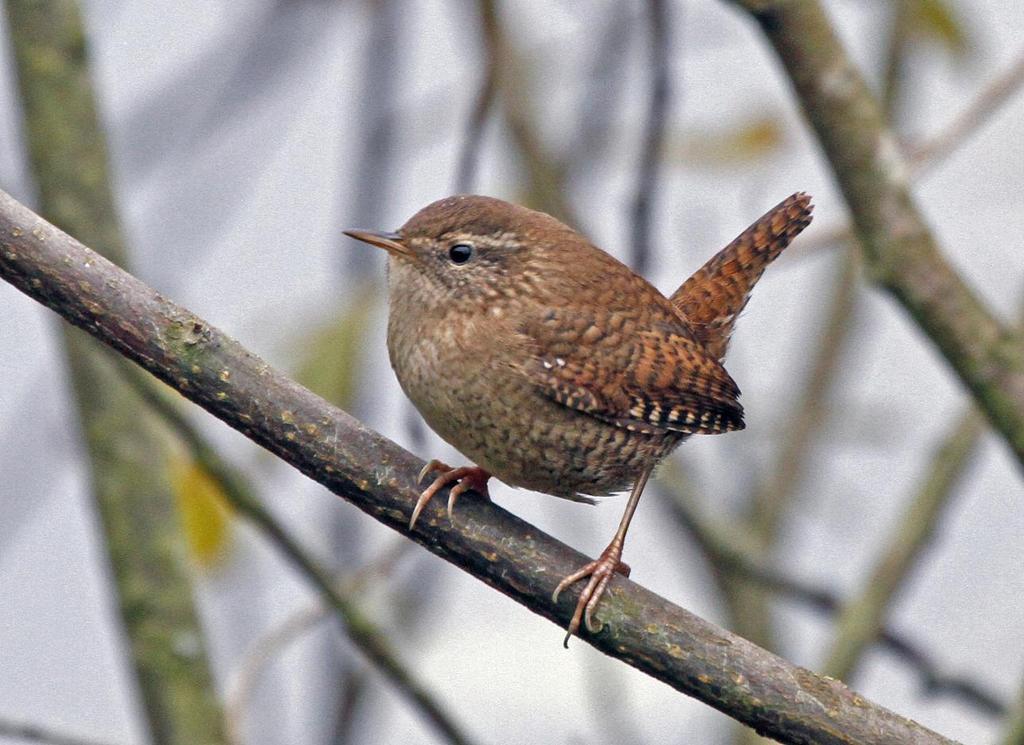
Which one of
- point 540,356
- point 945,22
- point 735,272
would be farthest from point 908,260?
point 945,22

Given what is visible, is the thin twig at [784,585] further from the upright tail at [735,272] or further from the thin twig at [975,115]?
the thin twig at [975,115]

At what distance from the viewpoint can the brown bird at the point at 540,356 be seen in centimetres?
256

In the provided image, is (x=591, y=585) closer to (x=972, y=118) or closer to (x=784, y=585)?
(x=784, y=585)

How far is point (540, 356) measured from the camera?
262cm

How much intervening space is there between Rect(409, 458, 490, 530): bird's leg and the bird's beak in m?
0.50

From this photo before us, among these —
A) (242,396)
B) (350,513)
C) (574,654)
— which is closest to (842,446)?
(574,654)

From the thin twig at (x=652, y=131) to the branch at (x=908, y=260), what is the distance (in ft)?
1.04

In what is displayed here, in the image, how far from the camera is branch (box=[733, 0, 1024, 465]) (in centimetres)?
277

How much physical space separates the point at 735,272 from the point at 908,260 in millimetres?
383

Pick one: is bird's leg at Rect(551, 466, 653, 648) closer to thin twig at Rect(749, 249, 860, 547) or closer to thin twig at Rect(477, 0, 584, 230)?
thin twig at Rect(477, 0, 584, 230)

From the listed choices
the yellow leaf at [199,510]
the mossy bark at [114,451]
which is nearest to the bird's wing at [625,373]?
the mossy bark at [114,451]

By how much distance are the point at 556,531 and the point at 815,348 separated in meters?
0.97

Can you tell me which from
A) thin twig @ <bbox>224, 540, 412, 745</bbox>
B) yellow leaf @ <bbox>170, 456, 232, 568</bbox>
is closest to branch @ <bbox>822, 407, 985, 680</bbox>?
thin twig @ <bbox>224, 540, 412, 745</bbox>

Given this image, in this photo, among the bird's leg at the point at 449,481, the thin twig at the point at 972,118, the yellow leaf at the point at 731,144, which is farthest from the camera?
the yellow leaf at the point at 731,144
